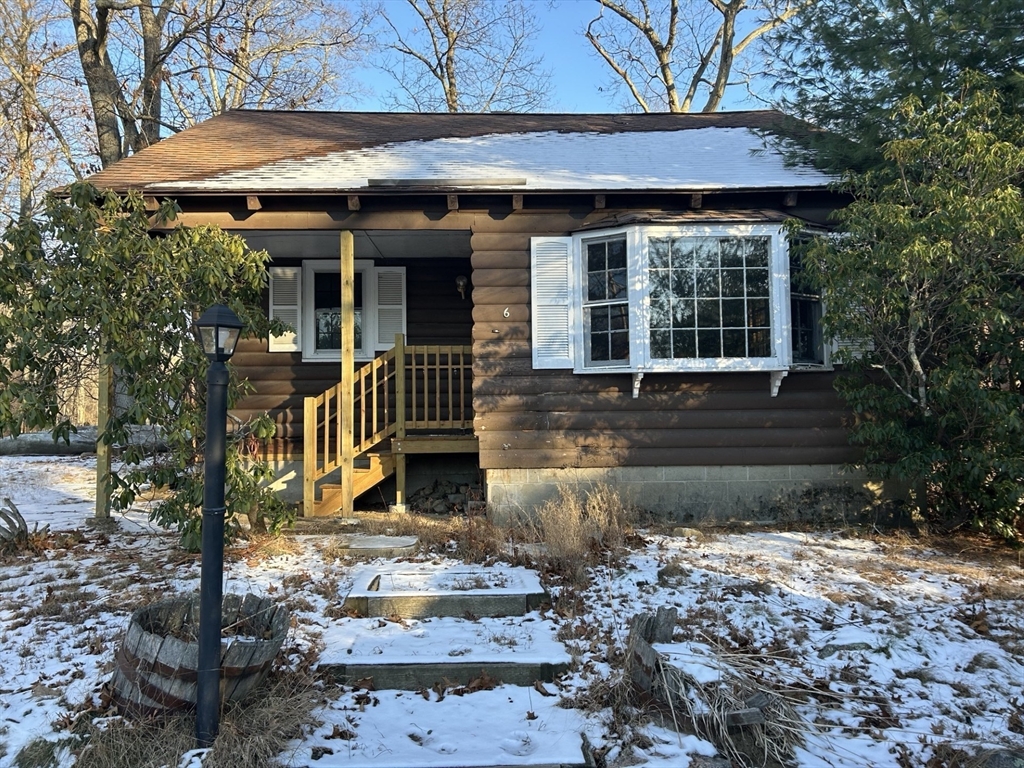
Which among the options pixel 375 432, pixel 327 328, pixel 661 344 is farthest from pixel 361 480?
pixel 661 344

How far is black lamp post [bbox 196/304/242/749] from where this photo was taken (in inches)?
131

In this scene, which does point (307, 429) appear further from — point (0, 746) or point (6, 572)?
point (0, 746)

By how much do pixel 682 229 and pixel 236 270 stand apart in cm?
452

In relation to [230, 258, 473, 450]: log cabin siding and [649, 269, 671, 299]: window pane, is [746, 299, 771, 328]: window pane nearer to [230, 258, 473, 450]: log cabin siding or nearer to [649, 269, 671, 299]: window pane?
[649, 269, 671, 299]: window pane

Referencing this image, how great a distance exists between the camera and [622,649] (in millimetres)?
4297

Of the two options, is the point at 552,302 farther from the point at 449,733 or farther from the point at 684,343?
the point at 449,733

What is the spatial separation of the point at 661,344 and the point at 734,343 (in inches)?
31.1

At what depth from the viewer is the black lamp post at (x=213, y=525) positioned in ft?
10.9

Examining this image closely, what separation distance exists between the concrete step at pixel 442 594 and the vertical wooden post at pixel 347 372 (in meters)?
2.59

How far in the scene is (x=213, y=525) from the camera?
343 cm

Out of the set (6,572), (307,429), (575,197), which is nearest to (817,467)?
(575,197)

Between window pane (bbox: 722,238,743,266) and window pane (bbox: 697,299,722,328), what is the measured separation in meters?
0.46

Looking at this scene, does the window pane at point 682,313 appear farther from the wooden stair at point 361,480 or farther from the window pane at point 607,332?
the wooden stair at point 361,480

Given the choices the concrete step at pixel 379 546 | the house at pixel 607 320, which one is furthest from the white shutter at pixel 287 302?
the concrete step at pixel 379 546
